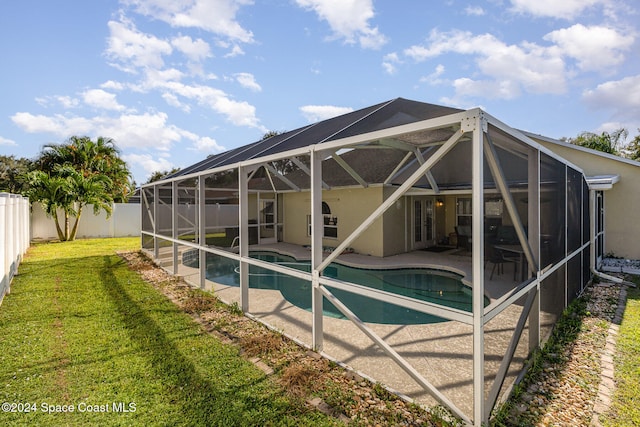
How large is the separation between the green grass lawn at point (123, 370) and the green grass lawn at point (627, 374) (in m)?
2.95

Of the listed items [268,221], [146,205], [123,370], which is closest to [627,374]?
Result: [123,370]

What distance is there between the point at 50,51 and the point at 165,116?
10.5 meters

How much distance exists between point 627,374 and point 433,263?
23.4ft

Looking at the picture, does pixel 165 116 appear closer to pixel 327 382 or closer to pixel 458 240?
pixel 458 240

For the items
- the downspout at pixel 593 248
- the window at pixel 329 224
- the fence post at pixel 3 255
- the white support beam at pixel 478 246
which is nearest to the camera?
the white support beam at pixel 478 246

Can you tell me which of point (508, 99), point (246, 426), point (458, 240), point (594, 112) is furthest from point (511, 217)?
point (594, 112)

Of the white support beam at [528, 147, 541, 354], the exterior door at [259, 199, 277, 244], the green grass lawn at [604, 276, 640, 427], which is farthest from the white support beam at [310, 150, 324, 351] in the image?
the exterior door at [259, 199, 277, 244]

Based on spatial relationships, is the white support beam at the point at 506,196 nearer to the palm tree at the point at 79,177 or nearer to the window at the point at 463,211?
the window at the point at 463,211

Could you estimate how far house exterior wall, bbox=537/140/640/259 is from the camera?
35.0 ft

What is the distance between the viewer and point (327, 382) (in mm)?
3744

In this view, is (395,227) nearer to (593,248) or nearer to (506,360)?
(593,248)

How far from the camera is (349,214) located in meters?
13.7

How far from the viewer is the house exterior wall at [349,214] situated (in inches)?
497

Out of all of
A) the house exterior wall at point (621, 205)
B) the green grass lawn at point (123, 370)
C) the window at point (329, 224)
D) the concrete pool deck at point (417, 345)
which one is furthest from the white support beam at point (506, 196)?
the window at point (329, 224)
